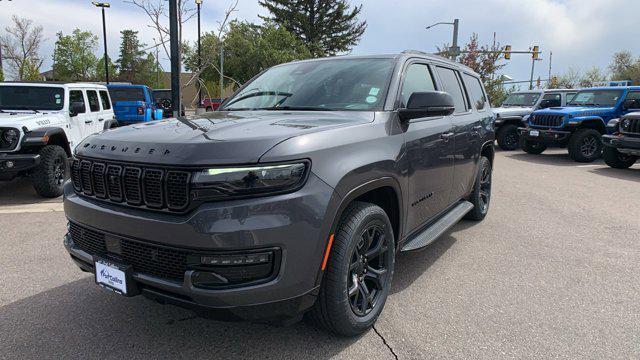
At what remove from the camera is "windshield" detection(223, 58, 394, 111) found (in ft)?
10.8

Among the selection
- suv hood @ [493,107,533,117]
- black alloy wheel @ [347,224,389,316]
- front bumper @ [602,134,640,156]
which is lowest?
black alloy wheel @ [347,224,389,316]

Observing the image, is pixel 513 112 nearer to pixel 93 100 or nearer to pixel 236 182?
pixel 93 100

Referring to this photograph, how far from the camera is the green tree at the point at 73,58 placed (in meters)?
58.6

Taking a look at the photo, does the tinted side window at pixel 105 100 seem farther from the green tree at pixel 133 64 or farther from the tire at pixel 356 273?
the green tree at pixel 133 64

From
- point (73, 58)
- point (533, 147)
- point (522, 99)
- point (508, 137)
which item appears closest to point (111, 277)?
point (533, 147)

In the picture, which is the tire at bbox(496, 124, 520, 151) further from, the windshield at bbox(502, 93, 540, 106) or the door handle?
the door handle

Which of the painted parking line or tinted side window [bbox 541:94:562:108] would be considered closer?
the painted parking line

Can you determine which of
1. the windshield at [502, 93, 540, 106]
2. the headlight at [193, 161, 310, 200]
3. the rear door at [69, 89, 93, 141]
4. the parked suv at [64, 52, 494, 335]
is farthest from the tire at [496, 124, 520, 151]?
the headlight at [193, 161, 310, 200]

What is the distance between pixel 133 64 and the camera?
75.6 meters

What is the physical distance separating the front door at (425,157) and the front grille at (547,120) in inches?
389

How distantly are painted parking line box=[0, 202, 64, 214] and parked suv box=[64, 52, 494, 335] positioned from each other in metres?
4.00

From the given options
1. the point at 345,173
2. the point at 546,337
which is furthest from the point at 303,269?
the point at 546,337

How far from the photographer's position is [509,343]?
2795 mm

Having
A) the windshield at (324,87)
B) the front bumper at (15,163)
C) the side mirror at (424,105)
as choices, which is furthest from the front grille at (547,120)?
the front bumper at (15,163)
